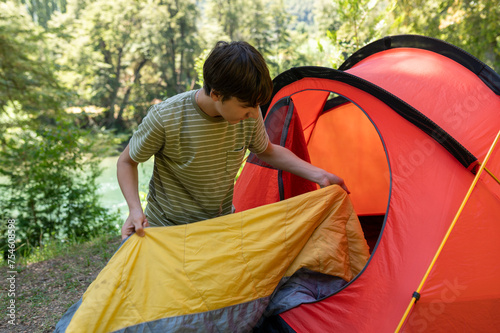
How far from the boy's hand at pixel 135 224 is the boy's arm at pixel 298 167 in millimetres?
630

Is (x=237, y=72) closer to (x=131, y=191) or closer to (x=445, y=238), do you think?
(x=131, y=191)

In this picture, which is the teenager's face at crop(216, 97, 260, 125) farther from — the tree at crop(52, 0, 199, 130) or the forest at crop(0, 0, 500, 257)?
the tree at crop(52, 0, 199, 130)

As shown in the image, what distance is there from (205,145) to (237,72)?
39 centimetres

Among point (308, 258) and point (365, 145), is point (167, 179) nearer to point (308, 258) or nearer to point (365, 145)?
point (308, 258)

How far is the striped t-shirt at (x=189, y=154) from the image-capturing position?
1491 millimetres

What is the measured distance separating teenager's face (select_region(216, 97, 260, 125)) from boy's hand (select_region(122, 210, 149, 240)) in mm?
486

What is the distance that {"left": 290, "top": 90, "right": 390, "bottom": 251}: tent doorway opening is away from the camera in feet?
10.3

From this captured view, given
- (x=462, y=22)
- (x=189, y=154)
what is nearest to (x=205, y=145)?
(x=189, y=154)

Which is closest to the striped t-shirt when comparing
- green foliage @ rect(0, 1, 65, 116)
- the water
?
green foliage @ rect(0, 1, 65, 116)

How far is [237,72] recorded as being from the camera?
127 centimetres

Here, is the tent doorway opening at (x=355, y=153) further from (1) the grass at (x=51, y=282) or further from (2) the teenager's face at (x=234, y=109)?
(1) the grass at (x=51, y=282)

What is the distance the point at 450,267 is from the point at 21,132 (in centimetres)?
556

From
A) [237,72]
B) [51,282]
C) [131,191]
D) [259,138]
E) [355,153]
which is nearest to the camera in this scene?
[237,72]

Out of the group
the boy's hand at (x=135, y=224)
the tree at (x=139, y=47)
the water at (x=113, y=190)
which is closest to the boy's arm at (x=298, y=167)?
the boy's hand at (x=135, y=224)
